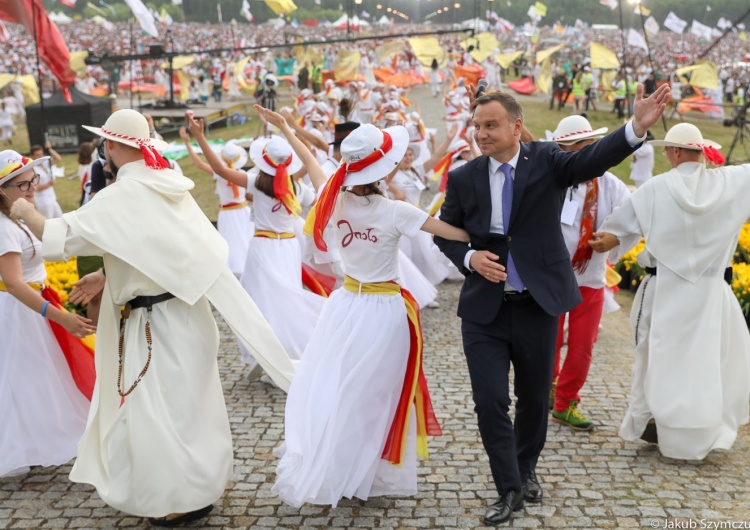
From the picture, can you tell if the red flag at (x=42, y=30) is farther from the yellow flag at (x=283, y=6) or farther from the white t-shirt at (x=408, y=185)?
the white t-shirt at (x=408, y=185)

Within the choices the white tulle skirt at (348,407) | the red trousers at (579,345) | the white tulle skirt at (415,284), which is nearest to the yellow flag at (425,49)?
the white tulle skirt at (415,284)

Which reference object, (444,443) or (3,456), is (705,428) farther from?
(3,456)

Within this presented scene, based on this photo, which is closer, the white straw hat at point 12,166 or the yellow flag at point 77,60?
the white straw hat at point 12,166

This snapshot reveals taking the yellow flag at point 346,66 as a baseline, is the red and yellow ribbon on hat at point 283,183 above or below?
above

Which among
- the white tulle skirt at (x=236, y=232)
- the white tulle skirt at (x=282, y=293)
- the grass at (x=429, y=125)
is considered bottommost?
the grass at (x=429, y=125)

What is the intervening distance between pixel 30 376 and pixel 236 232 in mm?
5784

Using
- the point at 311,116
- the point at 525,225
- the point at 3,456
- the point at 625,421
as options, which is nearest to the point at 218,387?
the point at 3,456

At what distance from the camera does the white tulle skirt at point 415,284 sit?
8812mm

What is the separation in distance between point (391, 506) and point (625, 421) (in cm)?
176

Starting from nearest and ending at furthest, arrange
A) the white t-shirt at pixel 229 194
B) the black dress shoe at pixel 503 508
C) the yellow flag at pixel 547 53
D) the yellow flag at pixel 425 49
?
the black dress shoe at pixel 503 508, the white t-shirt at pixel 229 194, the yellow flag at pixel 547 53, the yellow flag at pixel 425 49

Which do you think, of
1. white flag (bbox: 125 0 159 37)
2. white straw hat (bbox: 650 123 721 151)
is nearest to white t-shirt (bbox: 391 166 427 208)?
white straw hat (bbox: 650 123 721 151)

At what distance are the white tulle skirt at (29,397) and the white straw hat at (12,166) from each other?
2.37 feet

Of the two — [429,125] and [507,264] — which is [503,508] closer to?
[507,264]

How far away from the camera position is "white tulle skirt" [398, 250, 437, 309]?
8.81 m
